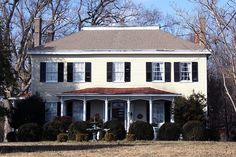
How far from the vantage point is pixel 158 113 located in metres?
40.8

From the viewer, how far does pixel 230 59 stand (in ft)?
87.9

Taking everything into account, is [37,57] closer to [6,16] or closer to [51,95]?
[51,95]

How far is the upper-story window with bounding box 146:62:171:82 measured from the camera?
134ft

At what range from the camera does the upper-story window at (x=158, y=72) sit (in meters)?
40.8

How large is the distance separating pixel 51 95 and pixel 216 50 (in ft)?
54.4

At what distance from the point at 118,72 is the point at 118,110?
111 inches

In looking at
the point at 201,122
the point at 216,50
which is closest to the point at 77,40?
the point at 201,122

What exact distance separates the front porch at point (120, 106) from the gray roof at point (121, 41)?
11.8ft

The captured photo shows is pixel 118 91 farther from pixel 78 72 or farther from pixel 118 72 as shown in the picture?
pixel 78 72

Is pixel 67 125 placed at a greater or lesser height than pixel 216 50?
lesser

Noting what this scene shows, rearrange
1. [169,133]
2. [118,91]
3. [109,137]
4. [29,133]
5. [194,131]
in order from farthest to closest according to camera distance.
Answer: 1. [118,91]
2. [29,133]
3. [169,133]
4. [194,131]
5. [109,137]

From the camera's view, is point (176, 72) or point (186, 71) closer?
point (176, 72)

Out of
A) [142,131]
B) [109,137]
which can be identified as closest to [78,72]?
[142,131]

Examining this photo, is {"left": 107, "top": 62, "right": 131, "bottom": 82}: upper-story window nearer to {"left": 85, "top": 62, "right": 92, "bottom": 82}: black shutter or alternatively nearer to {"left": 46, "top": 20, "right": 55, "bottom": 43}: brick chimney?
{"left": 85, "top": 62, "right": 92, "bottom": 82}: black shutter
